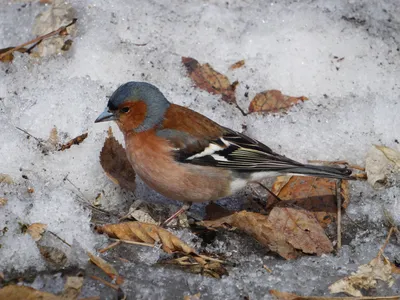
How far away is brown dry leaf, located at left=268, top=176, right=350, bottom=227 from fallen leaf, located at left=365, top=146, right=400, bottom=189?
0.20 metres

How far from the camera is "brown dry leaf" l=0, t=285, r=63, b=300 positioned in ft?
11.4

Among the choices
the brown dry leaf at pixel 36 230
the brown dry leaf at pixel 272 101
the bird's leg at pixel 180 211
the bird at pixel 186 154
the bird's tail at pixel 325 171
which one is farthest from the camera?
the brown dry leaf at pixel 272 101

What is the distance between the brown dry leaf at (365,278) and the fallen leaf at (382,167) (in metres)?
0.86

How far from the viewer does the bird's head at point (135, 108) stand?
458 centimetres

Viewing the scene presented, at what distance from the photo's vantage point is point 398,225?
4.41 meters

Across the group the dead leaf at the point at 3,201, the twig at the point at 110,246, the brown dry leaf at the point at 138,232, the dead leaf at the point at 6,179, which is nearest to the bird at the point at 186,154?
the brown dry leaf at the point at 138,232

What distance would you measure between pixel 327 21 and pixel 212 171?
2.23 m

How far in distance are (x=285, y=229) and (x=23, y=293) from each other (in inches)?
66.7

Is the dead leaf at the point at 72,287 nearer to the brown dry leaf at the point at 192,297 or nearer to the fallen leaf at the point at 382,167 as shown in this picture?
the brown dry leaf at the point at 192,297

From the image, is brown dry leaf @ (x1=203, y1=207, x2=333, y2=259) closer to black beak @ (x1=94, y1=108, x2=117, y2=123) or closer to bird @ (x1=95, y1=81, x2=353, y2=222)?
bird @ (x1=95, y1=81, x2=353, y2=222)

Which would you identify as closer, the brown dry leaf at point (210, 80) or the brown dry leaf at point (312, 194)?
the brown dry leaf at point (312, 194)

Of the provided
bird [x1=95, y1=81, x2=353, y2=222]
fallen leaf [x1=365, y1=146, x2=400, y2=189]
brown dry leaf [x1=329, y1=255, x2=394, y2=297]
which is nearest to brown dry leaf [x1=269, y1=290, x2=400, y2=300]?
brown dry leaf [x1=329, y1=255, x2=394, y2=297]

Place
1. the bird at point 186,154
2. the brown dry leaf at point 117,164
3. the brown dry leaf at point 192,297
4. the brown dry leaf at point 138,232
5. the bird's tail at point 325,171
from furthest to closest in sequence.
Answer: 1. the brown dry leaf at point 117,164
2. the bird at point 186,154
3. the bird's tail at point 325,171
4. the brown dry leaf at point 138,232
5. the brown dry leaf at point 192,297

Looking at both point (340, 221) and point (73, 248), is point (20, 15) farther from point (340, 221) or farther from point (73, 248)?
point (340, 221)
